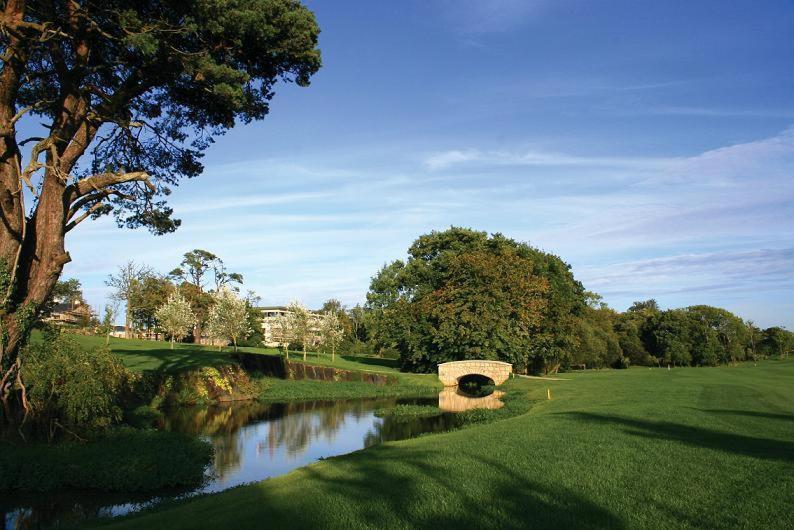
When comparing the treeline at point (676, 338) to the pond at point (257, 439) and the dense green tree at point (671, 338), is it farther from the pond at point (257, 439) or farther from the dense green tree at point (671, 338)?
the pond at point (257, 439)

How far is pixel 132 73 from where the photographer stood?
17.0 meters

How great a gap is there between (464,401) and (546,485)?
30.1m

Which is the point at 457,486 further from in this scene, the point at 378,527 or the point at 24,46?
the point at 24,46

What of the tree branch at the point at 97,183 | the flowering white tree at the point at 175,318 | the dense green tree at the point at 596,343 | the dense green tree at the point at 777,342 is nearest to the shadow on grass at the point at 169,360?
the flowering white tree at the point at 175,318

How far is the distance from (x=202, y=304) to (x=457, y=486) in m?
75.3

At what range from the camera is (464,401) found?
127ft

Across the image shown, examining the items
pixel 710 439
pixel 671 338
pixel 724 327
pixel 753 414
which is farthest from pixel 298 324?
pixel 724 327

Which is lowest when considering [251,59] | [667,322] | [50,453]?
[50,453]

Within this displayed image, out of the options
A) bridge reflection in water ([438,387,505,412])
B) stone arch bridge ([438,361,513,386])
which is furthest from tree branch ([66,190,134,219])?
stone arch bridge ([438,361,513,386])

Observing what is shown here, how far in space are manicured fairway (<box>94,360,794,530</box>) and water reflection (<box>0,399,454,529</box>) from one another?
3.86m

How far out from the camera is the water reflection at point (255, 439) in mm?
13594

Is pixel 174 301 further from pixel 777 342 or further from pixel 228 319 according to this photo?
pixel 777 342

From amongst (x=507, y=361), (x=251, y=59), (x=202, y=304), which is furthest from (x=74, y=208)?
(x=202, y=304)

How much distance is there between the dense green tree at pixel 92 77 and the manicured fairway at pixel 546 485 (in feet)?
30.3
